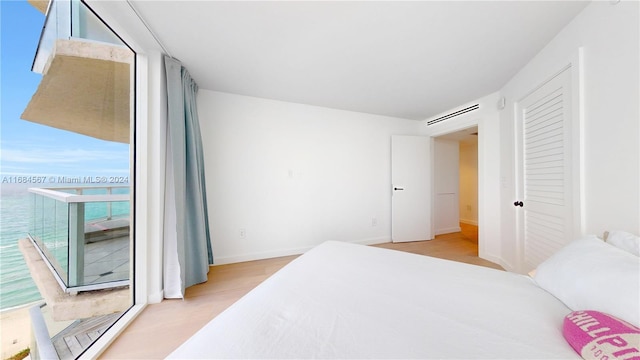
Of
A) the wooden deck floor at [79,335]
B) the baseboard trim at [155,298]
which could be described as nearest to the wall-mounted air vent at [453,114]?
the baseboard trim at [155,298]

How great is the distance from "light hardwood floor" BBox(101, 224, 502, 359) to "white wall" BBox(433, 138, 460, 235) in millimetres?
1254

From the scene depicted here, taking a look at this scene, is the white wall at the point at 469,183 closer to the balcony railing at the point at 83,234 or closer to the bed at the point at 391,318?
the bed at the point at 391,318

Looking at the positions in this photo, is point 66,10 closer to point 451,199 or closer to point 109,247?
point 109,247

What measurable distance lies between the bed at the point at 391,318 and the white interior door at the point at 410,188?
2.31 m

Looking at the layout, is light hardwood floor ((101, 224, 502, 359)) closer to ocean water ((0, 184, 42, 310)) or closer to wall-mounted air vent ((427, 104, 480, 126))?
ocean water ((0, 184, 42, 310))

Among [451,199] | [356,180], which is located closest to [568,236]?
[356,180]

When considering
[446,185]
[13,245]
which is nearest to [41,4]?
[13,245]

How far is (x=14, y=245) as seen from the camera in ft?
2.86

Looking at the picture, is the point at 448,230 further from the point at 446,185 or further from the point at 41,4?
the point at 41,4

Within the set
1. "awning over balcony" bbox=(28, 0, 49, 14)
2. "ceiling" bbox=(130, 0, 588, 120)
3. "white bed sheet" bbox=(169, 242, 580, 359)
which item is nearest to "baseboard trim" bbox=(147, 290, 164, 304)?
"white bed sheet" bbox=(169, 242, 580, 359)

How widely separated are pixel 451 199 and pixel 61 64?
5.37 metres

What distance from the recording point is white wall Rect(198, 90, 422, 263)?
2.49 metres

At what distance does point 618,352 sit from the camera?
1.64 ft

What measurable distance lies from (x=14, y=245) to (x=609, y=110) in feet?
10.4
